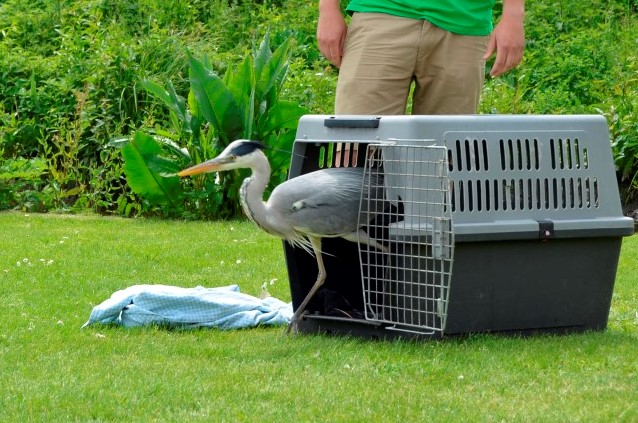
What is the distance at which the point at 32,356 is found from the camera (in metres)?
4.66

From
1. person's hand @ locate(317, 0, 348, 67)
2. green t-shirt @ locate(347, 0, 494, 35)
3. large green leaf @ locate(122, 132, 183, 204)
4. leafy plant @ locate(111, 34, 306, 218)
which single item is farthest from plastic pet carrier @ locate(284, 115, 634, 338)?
large green leaf @ locate(122, 132, 183, 204)

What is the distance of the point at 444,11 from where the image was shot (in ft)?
17.3

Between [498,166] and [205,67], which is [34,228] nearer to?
[205,67]

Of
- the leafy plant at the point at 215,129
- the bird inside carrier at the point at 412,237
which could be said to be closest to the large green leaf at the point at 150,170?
the leafy plant at the point at 215,129

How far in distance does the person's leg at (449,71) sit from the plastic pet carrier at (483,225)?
17.8 inches

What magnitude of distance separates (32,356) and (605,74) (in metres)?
6.61

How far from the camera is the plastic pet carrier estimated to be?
4.71m

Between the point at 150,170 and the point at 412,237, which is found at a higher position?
the point at 412,237

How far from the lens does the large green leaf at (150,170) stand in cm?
836

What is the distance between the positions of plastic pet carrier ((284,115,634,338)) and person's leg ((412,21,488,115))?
45 centimetres

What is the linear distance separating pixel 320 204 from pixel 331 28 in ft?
3.15

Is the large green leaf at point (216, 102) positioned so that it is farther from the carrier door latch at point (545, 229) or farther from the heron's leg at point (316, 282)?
the carrier door latch at point (545, 229)

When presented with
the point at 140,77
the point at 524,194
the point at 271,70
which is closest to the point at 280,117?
the point at 271,70

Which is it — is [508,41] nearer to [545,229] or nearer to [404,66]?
[404,66]
